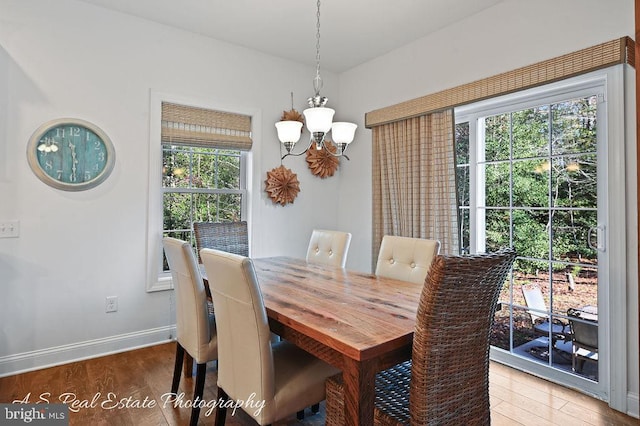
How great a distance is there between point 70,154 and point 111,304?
3.95ft

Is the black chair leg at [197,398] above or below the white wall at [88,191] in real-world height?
below

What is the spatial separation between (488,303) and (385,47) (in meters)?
2.93

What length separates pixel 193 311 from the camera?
1.99 metres

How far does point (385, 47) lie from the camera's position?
11.7 feet

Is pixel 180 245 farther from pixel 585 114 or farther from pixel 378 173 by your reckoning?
pixel 585 114

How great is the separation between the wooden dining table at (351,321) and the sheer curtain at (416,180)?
3.56 ft

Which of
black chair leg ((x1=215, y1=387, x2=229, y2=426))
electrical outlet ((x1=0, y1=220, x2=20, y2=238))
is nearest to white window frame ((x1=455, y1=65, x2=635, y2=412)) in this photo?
black chair leg ((x1=215, y1=387, x2=229, y2=426))

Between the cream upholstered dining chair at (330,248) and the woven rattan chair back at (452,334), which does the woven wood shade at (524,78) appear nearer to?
the cream upholstered dining chair at (330,248)

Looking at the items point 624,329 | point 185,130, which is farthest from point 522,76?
point 185,130

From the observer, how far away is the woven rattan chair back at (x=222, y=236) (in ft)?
9.89

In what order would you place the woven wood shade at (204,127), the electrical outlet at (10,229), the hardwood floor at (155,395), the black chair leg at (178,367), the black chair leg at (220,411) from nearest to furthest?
the black chair leg at (220,411)
the hardwood floor at (155,395)
the black chair leg at (178,367)
the electrical outlet at (10,229)
the woven wood shade at (204,127)

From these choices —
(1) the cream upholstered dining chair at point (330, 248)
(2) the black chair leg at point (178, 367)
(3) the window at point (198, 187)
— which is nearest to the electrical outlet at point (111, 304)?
(3) the window at point (198, 187)

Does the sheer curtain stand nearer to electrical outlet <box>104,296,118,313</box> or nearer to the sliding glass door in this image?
the sliding glass door

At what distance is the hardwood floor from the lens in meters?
2.05
